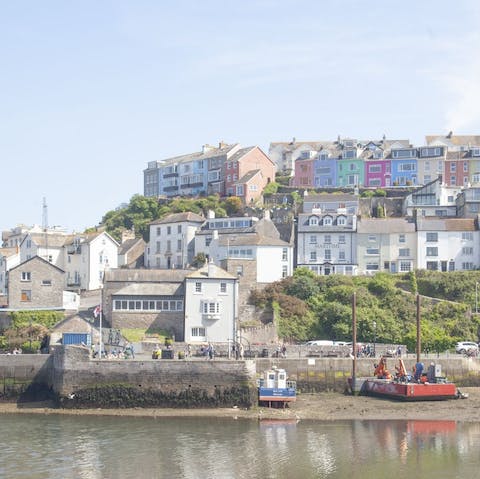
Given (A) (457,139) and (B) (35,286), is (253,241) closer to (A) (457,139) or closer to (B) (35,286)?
(B) (35,286)

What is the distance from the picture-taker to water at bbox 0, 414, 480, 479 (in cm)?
3234

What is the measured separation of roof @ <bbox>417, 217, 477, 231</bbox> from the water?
29.6m

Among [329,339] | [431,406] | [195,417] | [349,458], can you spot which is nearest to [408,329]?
[329,339]

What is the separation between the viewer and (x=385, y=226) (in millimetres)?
70125

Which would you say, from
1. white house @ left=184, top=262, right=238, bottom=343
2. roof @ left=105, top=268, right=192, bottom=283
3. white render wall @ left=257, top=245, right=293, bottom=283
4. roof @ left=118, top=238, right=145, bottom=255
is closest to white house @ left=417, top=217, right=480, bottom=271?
white render wall @ left=257, top=245, right=293, bottom=283

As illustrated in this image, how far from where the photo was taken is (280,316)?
57625 millimetres

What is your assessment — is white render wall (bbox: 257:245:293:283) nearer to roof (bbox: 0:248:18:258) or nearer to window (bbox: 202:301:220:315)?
window (bbox: 202:301:220:315)

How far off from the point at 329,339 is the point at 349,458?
75.2 feet

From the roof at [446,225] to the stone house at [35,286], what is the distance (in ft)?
88.8

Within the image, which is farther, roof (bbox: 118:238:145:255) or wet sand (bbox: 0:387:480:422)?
roof (bbox: 118:238:145:255)

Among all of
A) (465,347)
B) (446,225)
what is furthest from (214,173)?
(465,347)

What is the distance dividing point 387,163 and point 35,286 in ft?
143

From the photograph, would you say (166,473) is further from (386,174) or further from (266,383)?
(386,174)

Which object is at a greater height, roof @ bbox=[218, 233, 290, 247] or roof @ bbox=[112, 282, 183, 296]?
→ roof @ bbox=[218, 233, 290, 247]
